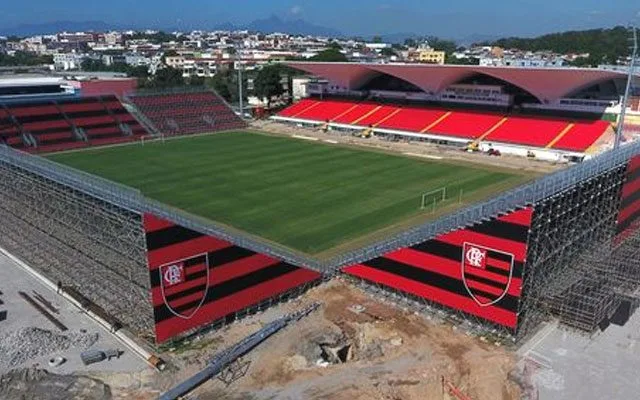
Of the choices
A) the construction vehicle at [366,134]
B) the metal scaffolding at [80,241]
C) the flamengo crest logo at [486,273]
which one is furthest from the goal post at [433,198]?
the construction vehicle at [366,134]

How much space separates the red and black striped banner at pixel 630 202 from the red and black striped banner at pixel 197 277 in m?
18.4

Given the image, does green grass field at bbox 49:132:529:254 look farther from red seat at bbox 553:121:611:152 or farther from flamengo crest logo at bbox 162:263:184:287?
flamengo crest logo at bbox 162:263:184:287

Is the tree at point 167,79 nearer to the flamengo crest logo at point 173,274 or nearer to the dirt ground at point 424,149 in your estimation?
the dirt ground at point 424,149

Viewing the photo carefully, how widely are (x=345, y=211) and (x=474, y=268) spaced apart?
15.3m

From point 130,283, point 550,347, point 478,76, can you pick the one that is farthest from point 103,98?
point 550,347

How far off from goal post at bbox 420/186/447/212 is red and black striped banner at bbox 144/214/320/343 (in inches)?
637

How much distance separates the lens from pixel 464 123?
205 feet

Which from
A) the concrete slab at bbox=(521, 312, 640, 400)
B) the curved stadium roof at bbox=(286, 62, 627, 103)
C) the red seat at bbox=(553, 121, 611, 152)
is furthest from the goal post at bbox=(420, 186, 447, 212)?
the curved stadium roof at bbox=(286, 62, 627, 103)

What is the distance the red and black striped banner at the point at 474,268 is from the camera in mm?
20656

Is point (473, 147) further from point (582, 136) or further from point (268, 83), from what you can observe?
point (268, 83)

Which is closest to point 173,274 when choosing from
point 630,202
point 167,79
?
point 630,202

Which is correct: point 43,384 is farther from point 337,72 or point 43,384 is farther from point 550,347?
point 337,72

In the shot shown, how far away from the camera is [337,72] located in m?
74.4

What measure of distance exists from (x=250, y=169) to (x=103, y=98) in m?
29.3
